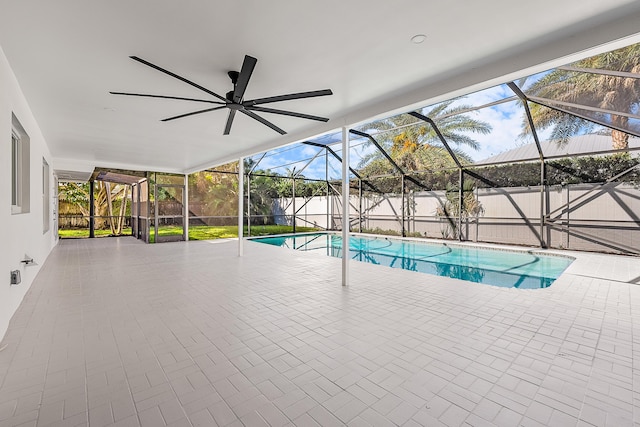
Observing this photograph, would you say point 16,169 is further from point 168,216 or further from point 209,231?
point 209,231

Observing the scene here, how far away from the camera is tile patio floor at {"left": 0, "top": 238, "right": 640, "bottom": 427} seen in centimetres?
169

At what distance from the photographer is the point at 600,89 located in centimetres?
574

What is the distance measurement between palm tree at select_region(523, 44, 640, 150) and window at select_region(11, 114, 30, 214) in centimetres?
845

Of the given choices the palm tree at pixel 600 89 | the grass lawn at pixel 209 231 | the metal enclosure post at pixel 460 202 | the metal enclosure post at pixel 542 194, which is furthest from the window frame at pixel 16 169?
the metal enclosure post at pixel 542 194

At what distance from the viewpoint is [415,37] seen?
2.45 meters

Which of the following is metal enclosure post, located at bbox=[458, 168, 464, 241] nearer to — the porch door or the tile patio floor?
the tile patio floor

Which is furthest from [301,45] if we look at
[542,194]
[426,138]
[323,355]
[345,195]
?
[426,138]

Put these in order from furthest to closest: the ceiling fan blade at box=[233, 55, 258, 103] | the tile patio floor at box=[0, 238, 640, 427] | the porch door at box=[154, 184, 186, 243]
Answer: the porch door at box=[154, 184, 186, 243], the ceiling fan blade at box=[233, 55, 258, 103], the tile patio floor at box=[0, 238, 640, 427]

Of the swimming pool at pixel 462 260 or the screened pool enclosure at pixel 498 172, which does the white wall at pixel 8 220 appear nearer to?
the screened pool enclosure at pixel 498 172

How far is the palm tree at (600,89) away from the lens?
17.5 feet

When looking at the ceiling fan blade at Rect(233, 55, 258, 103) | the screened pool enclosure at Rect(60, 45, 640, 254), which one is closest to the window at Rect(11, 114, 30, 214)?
the ceiling fan blade at Rect(233, 55, 258, 103)

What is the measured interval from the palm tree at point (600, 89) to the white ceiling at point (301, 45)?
379cm

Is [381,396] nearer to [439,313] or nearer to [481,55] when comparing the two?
[439,313]

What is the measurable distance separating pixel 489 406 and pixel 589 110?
7135mm
